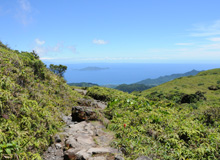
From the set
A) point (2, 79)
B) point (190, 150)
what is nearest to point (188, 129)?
point (190, 150)

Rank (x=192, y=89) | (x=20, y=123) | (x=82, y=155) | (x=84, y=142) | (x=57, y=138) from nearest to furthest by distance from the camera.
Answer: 1. (x=82, y=155)
2. (x=20, y=123)
3. (x=84, y=142)
4. (x=57, y=138)
5. (x=192, y=89)

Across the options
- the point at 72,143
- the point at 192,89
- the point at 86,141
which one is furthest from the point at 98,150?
the point at 192,89

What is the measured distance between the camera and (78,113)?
36.9 ft

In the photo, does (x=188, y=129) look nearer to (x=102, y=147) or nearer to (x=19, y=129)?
(x=102, y=147)

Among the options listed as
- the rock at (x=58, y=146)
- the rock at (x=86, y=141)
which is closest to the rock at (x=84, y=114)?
the rock at (x=86, y=141)

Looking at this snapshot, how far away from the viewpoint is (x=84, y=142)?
7.81 metres

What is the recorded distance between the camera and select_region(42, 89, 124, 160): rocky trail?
21.7 ft

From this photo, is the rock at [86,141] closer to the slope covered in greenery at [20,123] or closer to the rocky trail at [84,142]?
the rocky trail at [84,142]

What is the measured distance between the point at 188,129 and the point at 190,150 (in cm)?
169

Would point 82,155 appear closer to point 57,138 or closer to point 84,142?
point 84,142

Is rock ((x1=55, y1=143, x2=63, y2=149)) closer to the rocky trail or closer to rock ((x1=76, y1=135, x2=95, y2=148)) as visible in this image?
the rocky trail

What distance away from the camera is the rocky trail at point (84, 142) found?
661 cm

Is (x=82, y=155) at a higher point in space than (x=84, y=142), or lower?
higher

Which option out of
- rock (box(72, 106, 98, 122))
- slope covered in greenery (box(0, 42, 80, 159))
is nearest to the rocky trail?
rock (box(72, 106, 98, 122))
